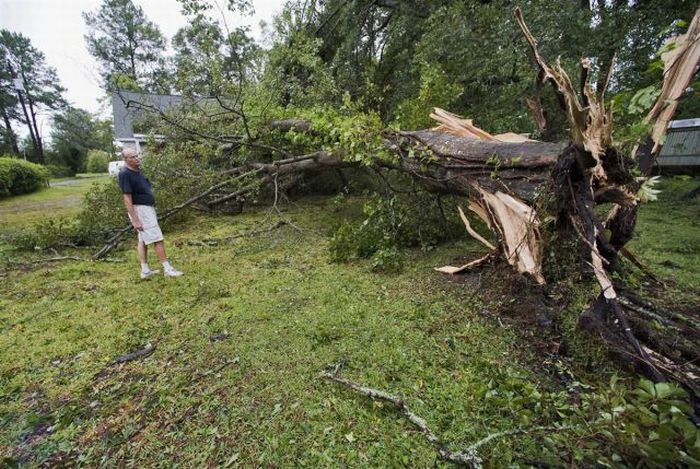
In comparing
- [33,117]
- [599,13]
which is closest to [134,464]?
[599,13]

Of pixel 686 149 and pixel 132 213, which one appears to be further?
pixel 686 149

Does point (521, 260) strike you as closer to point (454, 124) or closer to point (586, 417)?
point (586, 417)

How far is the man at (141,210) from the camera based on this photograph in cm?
339

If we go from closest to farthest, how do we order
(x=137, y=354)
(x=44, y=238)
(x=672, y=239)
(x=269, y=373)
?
(x=269, y=373) → (x=137, y=354) → (x=672, y=239) → (x=44, y=238)

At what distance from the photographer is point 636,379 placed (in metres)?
1.48

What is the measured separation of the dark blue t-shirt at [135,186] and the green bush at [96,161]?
28.9 metres

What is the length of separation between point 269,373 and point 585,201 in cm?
218

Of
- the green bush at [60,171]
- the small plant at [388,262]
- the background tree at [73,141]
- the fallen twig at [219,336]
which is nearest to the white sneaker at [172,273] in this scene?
the fallen twig at [219,336]

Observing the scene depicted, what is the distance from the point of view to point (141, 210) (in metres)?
3.58

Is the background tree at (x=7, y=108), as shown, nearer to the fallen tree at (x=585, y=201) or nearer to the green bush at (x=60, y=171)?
the green bush at (x=60, y=171)

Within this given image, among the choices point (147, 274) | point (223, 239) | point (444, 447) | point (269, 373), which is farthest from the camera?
point (223, 239)

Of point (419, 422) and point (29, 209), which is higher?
point (419, 422)

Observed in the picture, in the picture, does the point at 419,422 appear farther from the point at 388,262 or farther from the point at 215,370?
the point at 388,262

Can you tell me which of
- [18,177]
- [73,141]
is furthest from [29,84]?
[18,177]
